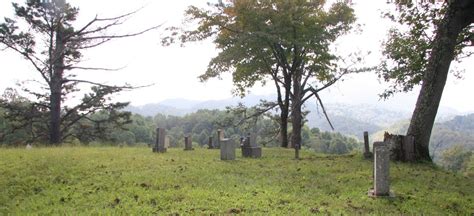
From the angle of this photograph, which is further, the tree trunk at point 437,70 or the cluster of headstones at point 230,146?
the tree trunk at point 437,70

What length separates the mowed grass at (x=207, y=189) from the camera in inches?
308

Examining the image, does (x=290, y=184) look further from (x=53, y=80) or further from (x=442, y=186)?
(x=53, y=80)

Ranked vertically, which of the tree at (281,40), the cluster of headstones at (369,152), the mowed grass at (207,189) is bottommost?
the mowed grass at (207,189)

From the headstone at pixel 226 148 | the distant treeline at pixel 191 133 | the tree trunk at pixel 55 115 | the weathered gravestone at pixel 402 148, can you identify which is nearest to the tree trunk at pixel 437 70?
the weathered gravestone at pixel 402 148

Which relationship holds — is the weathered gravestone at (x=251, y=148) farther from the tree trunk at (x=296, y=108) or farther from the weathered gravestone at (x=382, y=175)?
the tree trunk at (x=296, y=108)

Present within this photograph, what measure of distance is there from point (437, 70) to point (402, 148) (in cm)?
352

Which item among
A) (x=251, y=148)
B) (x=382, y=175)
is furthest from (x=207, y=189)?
(x=251, y=148)

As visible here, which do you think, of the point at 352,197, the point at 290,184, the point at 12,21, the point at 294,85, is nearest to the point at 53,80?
the point at 12,21

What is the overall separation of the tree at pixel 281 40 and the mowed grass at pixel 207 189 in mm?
12363

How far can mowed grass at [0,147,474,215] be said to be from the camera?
7824 mm

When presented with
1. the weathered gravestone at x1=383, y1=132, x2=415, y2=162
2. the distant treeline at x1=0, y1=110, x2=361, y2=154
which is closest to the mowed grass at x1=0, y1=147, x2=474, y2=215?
the weathered gravestone at x1=383, y1=132, x2=415, y2=162

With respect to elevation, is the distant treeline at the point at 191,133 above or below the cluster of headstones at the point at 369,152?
above

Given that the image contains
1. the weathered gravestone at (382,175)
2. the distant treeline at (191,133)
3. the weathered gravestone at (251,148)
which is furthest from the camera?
the distant treeline at (191,133)

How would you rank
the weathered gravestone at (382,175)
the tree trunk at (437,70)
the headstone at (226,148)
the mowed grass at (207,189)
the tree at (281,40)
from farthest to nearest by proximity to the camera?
the tree at (281,40)
the tree trunk at (437,70)
the headstone at (226,148)
the weathered gravestone at (382,175)
the mowed grass at (207,189)
